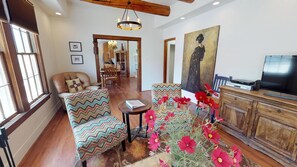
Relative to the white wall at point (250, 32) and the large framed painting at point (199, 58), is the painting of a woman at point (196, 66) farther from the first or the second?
the white wall at point (250, 32)

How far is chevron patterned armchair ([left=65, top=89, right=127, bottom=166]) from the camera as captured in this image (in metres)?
1.42

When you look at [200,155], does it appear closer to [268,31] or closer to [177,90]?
[177,90]

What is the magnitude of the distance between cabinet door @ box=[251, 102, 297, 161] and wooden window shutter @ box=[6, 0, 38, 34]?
3561 mm

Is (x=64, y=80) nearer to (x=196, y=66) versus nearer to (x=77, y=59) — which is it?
(x=77, y=59)

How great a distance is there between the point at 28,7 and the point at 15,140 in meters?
2.11

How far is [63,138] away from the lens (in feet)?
7.09

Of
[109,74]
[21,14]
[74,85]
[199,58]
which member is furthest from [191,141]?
[109,74]

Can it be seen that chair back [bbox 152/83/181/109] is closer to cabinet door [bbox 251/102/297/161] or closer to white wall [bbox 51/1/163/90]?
cabinet door [bbox 251/102/297/161]

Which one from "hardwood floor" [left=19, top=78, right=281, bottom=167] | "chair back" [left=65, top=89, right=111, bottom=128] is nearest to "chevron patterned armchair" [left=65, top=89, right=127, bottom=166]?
"chair back" [left=65, top=89, right=111, bottom=128]

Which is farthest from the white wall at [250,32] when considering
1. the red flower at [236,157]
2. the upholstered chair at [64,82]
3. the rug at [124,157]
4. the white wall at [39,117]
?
the white wall at [39,117]

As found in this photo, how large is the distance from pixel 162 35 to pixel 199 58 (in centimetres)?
219

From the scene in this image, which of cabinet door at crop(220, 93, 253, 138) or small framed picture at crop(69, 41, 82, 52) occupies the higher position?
small framed picture at crop(69, 41, 82, 52)

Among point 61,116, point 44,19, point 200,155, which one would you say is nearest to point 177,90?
point 200,155

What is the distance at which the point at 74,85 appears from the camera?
3.30 meters
